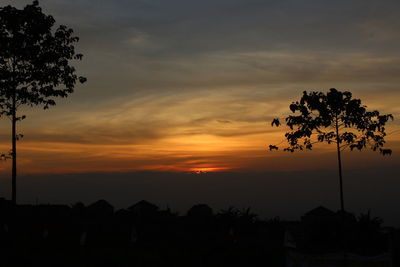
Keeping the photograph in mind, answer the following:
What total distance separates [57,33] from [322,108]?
1789 cm

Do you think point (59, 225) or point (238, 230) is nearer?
point (59, 225)

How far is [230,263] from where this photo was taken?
101 feet

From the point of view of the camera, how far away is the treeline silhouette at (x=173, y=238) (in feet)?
94.4

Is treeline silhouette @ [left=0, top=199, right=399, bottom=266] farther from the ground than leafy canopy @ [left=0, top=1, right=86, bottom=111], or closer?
closer

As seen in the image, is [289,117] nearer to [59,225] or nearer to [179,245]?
[179,245]


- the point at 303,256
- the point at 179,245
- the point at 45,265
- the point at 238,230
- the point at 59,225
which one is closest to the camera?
the point at 303,256

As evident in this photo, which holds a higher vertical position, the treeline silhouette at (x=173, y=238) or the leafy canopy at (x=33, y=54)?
the leafy canopy at (x=33, y=54)

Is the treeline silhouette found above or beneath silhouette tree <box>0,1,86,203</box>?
beneath

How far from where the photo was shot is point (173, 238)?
3691cm

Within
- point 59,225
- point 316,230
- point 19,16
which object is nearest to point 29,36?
point 19,16

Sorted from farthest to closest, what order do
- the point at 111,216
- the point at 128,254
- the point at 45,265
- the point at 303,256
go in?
the point at 111,216 < the point at 128,254 < the point at 45,265 < the point at 303,256

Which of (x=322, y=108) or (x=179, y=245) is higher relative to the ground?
(x=322, y=108)

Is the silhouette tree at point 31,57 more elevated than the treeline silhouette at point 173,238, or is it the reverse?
the silhouette tree at point 31,57

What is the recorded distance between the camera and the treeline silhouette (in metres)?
28.8
